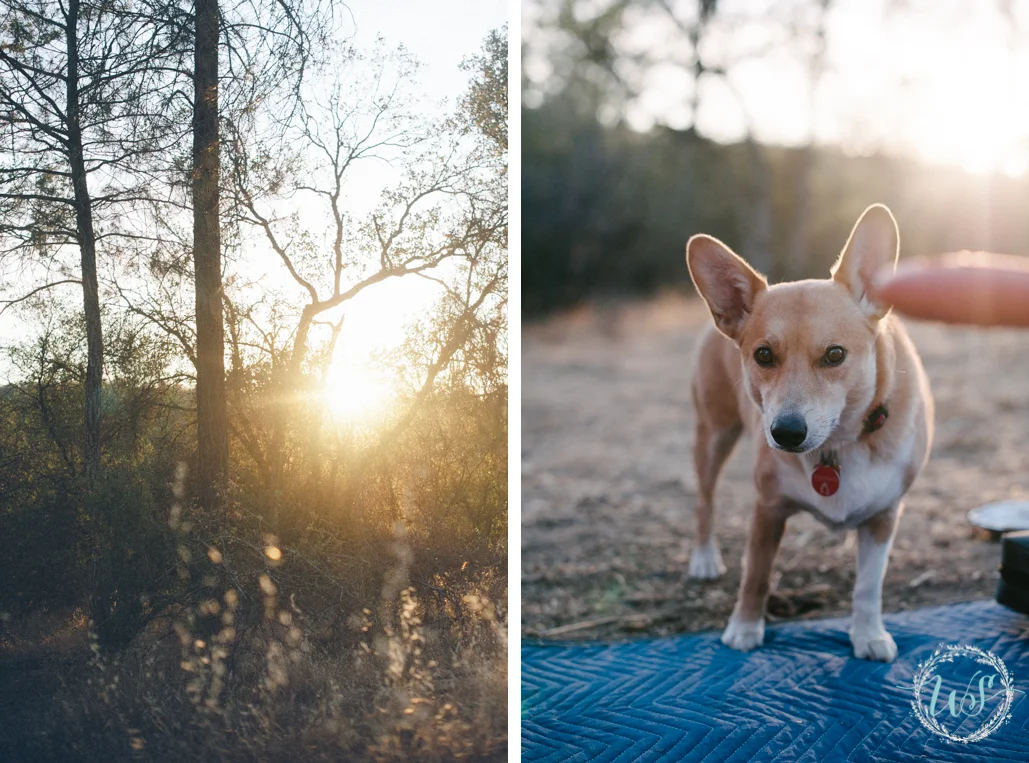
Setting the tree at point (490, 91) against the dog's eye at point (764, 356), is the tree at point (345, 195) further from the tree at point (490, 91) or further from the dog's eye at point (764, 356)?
the dog's eye at point (764, 356)

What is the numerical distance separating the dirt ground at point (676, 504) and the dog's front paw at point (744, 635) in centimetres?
27

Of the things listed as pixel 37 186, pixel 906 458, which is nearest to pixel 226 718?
pixel 37 186

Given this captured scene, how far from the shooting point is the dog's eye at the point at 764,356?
2.45 meters

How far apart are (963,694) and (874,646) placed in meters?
0.29

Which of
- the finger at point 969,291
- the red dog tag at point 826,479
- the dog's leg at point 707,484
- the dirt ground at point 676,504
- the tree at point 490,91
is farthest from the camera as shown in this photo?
the dog's leg at point 707,484

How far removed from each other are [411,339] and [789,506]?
1401mm

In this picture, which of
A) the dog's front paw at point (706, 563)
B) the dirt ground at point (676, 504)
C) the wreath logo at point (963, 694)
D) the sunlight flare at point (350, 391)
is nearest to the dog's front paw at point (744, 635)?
the dirt ground at point (676, 504)

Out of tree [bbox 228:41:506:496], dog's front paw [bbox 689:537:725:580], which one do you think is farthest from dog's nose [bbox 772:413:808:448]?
dog's front paw [bbox 689:537:725:580]

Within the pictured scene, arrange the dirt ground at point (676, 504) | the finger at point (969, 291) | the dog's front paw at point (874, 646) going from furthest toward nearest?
the dirt ground at point (676, 504), the dog's front paw at point (874, 646), the finger at point (969, 291)

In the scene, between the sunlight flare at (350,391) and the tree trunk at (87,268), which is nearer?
the tree trunk at (87,268)

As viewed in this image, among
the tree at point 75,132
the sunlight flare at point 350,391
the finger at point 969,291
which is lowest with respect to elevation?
the sunlight flare at point 350,391

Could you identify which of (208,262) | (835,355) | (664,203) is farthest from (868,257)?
(664,203)

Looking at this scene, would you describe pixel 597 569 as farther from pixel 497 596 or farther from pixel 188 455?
pixel 188 455

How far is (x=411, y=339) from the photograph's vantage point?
7.74 ft
